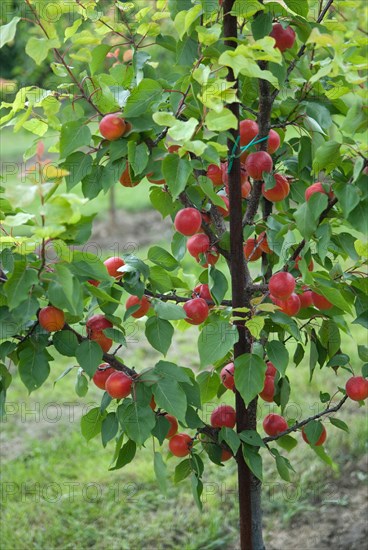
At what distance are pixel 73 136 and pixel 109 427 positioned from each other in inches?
23.9

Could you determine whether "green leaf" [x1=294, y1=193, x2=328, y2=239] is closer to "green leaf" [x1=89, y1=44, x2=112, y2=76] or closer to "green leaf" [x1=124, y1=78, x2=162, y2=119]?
"green leaf" [x1=124, y1=78, x2=162, y2=119]

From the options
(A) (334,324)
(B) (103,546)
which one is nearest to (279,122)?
(A) (334,324)

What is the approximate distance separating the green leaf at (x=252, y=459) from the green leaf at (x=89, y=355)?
0.45 metres

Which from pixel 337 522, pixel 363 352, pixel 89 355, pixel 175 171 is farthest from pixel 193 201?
pixel 337 522

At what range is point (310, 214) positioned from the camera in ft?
4.50

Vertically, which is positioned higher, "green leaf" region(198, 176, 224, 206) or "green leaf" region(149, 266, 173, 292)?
"green leaf" region(198, 176, 224, 206)

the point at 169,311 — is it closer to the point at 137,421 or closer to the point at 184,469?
the point at 137,421

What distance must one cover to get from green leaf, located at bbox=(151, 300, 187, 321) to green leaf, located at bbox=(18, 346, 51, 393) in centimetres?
23

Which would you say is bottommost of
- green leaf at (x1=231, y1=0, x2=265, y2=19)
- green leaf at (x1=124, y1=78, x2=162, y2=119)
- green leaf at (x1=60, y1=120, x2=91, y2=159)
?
green leaf at (x1=60, y1=120, x2=91, y2=159)

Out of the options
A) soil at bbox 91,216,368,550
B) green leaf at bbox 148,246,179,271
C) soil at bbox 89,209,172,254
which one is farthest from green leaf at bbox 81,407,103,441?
soil at bbox 89,209,172,254

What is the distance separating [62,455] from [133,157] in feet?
6.81

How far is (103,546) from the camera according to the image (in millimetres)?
2508

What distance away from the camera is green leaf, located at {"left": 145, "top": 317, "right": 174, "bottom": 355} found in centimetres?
151

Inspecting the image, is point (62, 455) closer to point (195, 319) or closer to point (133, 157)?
point (195, 319)
